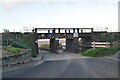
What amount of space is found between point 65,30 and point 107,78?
26396mm

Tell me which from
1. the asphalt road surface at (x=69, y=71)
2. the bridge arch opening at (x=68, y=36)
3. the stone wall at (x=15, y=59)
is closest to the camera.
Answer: the asphalt road surface at (x=69, y=71)

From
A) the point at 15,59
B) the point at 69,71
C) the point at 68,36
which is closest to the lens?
the point at 69,71

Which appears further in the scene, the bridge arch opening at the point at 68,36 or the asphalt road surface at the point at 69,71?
the bridge arch opening at the point at 68,36

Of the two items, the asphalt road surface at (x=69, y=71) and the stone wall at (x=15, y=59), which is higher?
the stone wall at (x=15, y=59)

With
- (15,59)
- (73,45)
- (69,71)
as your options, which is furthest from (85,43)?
(69,71)

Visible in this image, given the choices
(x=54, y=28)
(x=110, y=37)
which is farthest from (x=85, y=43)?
(x=54, y=28)

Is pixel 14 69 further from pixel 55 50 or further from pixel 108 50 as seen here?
pixel 55 50

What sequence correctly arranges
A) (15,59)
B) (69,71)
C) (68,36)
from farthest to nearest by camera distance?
(68,36) < (15,59) < (69,71)

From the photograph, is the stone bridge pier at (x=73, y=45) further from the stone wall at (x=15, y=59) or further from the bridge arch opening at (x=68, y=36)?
the stone wall at (x=15, y=59)

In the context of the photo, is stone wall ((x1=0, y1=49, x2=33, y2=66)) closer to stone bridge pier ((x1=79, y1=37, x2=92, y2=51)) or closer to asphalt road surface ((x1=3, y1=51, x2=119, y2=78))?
asphalt road surface ((x1=3, y1=51, x2=119, y2=78))

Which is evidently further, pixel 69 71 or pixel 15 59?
pixel 15 59

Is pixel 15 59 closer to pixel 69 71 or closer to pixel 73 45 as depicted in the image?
pixel 69 71

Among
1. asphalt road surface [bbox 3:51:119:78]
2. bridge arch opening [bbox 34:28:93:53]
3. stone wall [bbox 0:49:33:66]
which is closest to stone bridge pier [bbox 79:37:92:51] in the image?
bridge arch opening [bbox 34:28:93:53]

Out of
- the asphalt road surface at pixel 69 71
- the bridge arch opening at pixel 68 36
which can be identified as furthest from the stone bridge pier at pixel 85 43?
the asphalt road surface at pixel 69 71
